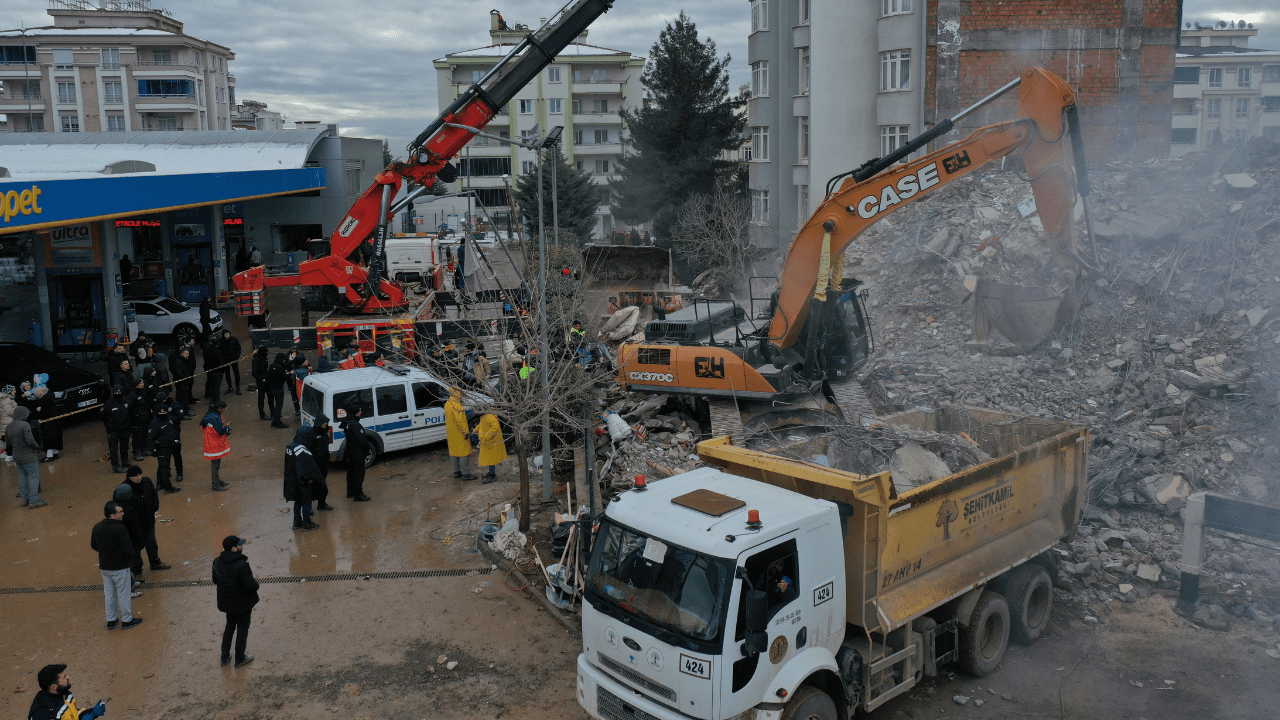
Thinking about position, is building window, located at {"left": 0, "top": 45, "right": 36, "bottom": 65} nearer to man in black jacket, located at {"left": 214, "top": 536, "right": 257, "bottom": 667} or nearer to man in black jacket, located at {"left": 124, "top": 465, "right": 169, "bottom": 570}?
man in black jacket, located at {"left": 124, "top": 465, "right": 169, "bottom": 570}

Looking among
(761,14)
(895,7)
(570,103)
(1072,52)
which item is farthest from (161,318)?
(570,103)

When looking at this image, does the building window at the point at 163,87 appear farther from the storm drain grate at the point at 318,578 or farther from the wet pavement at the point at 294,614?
the storm drain grate at the point at 318,578

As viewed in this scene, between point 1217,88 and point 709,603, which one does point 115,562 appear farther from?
point 1217,88

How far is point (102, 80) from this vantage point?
72188mm

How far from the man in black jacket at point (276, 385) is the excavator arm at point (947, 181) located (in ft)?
35.3

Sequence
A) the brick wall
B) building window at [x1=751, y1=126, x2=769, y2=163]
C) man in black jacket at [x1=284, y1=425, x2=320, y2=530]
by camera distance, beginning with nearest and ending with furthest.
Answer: man in black jacket at [x1=284, y1=425, x2=320, y2=530]
the brick wall
building window at [x1=751, y1=126, x2=769, y2=163]

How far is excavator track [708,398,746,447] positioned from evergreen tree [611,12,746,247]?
96.9ft

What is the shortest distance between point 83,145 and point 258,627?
35336 mm

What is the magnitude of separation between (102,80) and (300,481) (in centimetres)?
7493

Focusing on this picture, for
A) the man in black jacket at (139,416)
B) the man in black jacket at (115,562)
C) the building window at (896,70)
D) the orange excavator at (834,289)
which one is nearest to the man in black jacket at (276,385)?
the man in black jacket at (139,416)

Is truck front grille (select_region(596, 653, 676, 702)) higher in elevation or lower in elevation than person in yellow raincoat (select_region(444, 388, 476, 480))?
lower

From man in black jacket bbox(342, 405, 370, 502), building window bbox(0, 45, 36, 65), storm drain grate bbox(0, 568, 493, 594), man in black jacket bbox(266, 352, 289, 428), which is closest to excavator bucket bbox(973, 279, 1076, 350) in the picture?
storm drain grate bbox(0, 568, 493, 594)

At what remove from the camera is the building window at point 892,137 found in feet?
102

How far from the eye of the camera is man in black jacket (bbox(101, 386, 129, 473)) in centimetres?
1535
